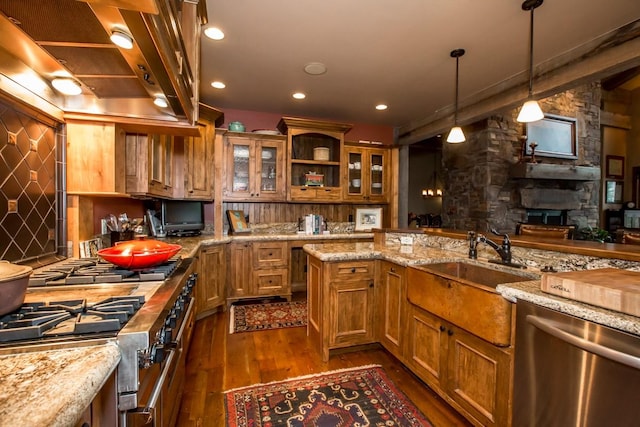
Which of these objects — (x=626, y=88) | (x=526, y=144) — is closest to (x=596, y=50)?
(x=526, y=144)

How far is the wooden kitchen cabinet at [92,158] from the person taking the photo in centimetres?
180

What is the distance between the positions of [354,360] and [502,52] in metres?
3.01

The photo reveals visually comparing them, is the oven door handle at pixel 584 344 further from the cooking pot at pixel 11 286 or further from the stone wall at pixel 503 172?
the stone wall at pixel 503 172

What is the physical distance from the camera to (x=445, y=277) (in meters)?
1.76

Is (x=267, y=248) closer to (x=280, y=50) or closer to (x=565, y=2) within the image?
(x=280, y=50)

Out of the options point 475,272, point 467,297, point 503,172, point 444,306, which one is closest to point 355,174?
point 503,172

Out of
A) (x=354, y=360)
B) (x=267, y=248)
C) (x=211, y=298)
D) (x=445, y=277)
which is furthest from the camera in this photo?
(x=267, y=248)

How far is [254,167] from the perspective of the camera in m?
4.05

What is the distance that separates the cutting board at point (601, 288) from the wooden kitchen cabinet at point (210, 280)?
2.82 metres

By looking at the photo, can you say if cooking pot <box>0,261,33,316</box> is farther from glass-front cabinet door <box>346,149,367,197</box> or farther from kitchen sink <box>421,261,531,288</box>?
glass-front cabinet door <box>346,149,367,197</box>

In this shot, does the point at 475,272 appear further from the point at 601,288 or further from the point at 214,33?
the point at 214,33

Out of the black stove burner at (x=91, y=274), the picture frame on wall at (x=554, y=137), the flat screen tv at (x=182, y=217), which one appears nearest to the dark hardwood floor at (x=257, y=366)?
the black stove burner at (x=91, y=274)

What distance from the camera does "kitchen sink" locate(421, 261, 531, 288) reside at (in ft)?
6.22

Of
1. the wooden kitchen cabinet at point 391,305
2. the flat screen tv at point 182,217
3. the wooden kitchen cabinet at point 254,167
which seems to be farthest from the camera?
the wooden kitchen cabinet at point 254,167
